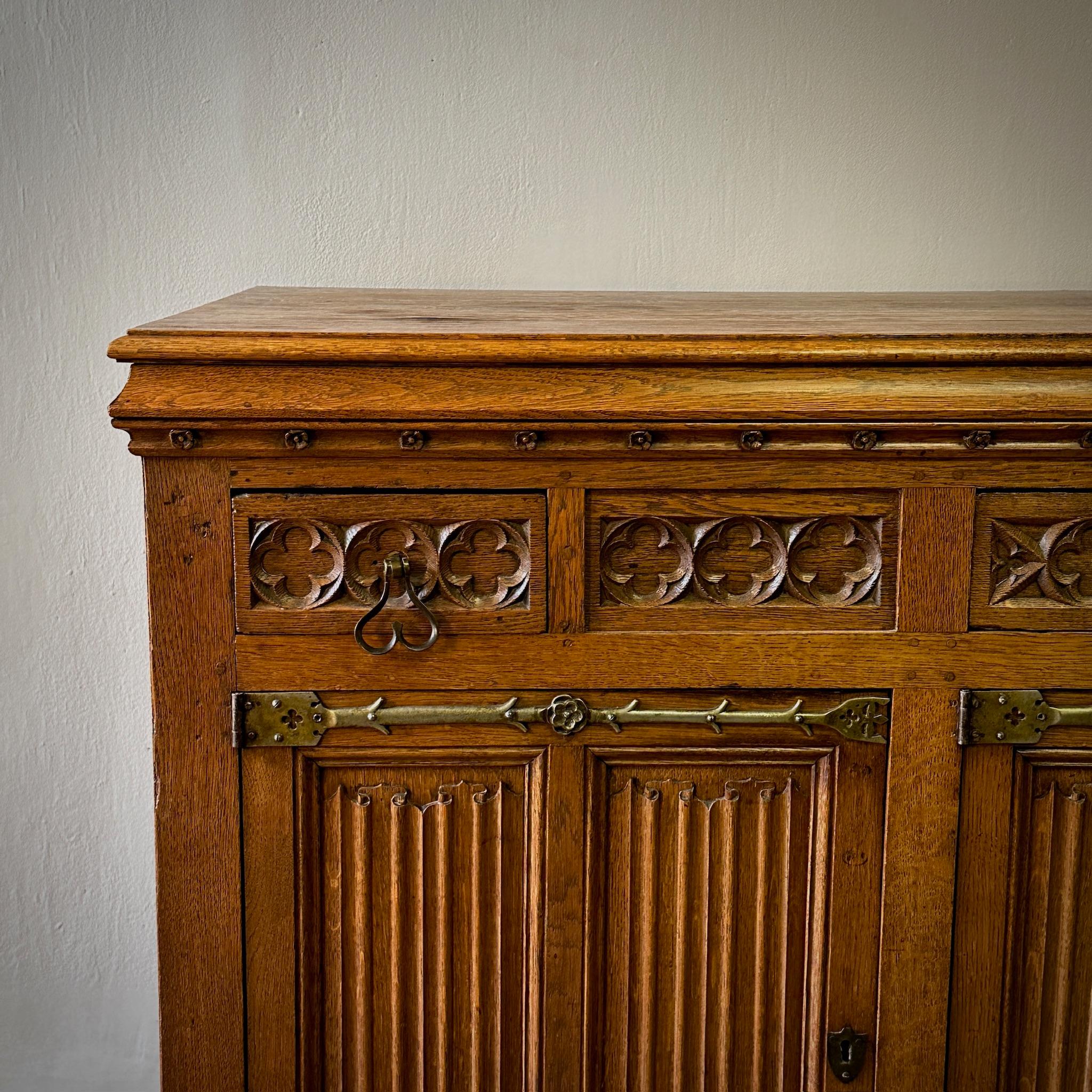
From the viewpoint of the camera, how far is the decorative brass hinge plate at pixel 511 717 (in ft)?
3.89

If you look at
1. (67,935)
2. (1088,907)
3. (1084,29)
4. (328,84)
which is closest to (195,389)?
(328,84)

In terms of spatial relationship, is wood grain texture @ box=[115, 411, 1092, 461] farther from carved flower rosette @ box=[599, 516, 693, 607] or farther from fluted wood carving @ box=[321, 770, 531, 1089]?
fluted wood carving @ box=[321, 770, 531, 1089]

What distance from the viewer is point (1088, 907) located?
49.0 inches

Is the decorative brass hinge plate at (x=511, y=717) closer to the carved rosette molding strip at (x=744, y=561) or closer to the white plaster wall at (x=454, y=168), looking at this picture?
the carved rosette molding strip at (x=744, y=561)

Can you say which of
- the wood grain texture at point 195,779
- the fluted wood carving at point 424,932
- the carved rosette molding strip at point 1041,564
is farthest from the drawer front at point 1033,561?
the wood grain texture at point 195,779

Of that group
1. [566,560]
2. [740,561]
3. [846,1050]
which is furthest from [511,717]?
[846,1050]

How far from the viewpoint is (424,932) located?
125 centimetres

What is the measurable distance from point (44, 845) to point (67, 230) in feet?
3.05

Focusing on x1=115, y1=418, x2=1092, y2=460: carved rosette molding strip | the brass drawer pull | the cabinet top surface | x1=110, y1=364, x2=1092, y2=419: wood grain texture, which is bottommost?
the brass drawer pull

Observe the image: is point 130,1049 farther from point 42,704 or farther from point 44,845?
point 42,704

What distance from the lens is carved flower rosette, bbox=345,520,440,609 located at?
1173mm

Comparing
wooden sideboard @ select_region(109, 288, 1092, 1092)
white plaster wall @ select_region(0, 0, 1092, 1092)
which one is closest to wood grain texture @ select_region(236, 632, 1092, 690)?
wooden sideboard @ select_region(109, 288, 1092, 1092)

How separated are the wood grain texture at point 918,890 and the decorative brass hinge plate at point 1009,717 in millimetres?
14

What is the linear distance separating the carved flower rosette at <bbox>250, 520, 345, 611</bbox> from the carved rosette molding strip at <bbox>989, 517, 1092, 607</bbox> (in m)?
0.61
